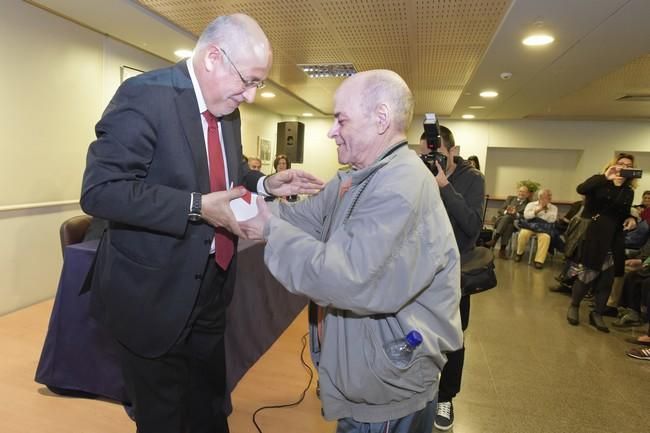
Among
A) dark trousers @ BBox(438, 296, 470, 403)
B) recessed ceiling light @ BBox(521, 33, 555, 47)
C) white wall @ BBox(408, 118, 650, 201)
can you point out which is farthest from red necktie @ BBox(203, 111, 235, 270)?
white wall @ BBox(408, 118, 650, 201)

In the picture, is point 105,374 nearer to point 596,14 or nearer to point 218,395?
point 218,395

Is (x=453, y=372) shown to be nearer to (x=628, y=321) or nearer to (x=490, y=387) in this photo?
(x=490, y=387)

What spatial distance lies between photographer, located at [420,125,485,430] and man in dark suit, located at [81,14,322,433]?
39.5 inches

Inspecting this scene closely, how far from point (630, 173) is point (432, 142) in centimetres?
269

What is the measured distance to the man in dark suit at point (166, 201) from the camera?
102 cm

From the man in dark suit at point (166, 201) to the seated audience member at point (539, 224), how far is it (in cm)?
696

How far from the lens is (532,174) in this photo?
9750mm

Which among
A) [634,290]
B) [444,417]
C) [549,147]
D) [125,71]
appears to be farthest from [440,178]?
[549,147]

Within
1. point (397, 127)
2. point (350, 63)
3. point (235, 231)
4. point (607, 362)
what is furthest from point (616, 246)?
point (235, 231)

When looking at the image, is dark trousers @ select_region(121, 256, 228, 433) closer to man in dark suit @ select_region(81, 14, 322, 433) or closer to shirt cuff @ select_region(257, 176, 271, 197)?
man in dark suit @ select_region(81, 14, 322, 433)

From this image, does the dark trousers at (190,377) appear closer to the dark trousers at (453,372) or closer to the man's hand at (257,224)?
the man's hand at (257,224)

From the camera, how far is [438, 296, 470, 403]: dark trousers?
7.03ft

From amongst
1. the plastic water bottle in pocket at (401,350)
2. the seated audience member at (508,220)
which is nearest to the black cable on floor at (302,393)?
the plastic water bottle in pocket at (401,350)

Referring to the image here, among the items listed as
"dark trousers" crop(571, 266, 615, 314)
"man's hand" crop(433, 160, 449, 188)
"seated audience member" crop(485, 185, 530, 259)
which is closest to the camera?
"man's hand" crop(433, 160, 449, 188)
